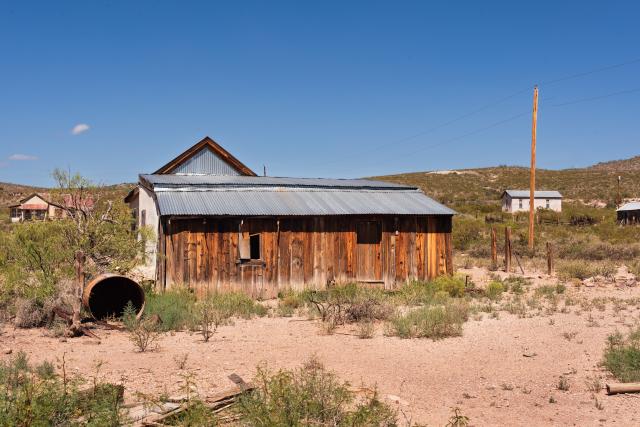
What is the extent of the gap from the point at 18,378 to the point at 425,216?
529 inches

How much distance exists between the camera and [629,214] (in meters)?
44.8

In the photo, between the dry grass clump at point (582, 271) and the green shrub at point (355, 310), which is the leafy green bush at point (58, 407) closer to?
the green shrub at point (355, 310)

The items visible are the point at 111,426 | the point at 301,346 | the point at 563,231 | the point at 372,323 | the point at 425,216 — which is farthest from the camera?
the point at 563,231

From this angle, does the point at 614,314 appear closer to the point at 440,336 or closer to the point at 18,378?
the point at 440,336

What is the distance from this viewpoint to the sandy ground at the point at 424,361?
7.27 m

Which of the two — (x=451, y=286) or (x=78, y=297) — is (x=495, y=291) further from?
(x=78, y=297)

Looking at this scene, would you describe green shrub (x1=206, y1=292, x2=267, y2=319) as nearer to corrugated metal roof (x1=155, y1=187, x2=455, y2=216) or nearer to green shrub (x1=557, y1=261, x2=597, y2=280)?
corrugated metal roof (x1=155, y1=187, x2=455, y2=216)

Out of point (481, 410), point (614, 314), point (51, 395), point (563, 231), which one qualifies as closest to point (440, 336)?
point (481, 410)

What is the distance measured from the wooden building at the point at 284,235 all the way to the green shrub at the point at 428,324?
195 inches

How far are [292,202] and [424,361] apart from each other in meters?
9.26

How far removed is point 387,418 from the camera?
6.16m

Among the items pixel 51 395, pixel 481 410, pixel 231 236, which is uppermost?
pixel 231 236

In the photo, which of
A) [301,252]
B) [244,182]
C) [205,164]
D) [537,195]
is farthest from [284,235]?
[537,195]

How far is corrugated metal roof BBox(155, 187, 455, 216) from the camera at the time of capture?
53.5ft
